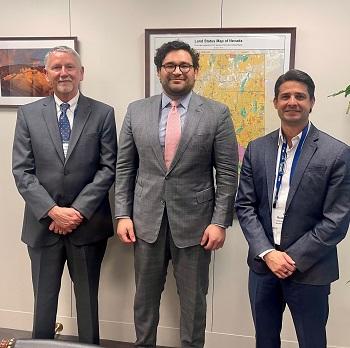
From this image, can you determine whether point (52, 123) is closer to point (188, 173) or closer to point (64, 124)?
point (64, 124)

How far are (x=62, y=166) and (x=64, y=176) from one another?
51 millimetres

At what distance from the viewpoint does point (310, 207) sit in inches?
68.4

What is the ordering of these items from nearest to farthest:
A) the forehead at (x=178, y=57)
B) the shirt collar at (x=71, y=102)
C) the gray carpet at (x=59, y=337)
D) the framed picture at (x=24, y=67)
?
the forehead at (x=178, y=57) < the shirt collar at (x=71, y=102) < the framed picture at (x=24, y=67) < the gray carpet at (x=59, y=337)

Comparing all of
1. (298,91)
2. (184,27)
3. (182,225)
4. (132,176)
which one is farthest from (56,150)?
(298,91)

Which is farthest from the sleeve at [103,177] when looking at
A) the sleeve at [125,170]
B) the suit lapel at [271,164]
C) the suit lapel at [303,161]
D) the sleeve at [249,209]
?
the suit lapel at [303,161]

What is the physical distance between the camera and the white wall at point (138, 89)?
2.27 meters

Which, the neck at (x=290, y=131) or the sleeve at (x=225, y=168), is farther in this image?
the sleeve at (x=225, y=168)

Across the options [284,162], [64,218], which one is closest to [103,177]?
[64,218]

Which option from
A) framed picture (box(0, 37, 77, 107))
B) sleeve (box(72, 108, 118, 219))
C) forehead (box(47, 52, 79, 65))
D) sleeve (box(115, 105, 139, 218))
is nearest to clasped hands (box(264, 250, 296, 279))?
sleeve (box(115, 105, 139, 218))

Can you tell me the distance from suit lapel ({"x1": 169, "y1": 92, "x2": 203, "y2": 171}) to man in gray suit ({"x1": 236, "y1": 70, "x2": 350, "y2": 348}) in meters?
0.28

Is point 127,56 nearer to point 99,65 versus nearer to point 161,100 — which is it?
point 99,65

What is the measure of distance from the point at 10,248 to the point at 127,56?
4.77 ft

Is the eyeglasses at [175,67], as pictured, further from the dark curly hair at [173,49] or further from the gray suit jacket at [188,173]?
the gray suit jacket at [188,173]

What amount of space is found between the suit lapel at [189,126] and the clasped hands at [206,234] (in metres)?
0.34
